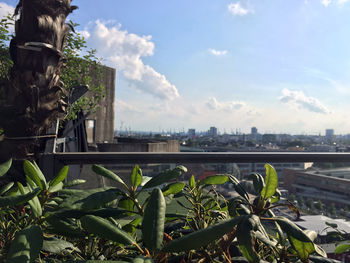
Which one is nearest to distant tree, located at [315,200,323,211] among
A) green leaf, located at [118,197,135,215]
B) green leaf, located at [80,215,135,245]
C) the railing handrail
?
the railing handrail

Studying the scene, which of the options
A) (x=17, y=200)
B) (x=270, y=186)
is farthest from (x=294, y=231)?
(x=17, y=200)

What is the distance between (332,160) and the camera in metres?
1.77

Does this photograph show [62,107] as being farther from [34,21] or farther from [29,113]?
[34,21]

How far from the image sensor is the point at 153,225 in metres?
0.41

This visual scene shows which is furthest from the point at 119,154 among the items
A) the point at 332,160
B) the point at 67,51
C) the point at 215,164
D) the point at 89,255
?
the point at 67,51

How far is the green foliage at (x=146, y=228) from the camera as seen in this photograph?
0.39 meters

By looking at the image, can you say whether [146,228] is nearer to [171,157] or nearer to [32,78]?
[171,157]

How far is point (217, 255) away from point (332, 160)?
5.40ft

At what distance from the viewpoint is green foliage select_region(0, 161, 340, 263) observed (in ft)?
1.28

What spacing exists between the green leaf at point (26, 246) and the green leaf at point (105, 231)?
7cm

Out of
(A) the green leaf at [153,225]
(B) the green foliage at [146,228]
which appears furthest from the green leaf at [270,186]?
(A) the green leaf at [153,225]

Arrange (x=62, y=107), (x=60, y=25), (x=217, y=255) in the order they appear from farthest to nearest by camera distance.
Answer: (x=62, y=107), (x=60, y=25), (x=217, y=255)

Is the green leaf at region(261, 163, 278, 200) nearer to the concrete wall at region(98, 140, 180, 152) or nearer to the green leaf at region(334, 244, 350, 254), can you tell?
the green leaf at region(334, 244, 350, 254)

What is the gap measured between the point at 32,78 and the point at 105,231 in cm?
161
